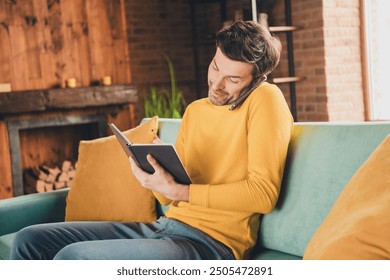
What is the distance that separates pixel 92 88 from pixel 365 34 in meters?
2.09

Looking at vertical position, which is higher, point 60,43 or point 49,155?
point 60,43

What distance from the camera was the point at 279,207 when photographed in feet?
5.50

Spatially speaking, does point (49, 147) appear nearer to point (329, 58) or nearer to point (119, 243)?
point (329, 58)

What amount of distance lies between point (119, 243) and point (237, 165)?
40cm

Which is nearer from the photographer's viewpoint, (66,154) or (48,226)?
(48,226)

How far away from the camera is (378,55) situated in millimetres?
4441

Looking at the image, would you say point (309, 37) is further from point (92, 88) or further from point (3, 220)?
point (3, 220)

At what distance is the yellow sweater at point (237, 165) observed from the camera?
1566 millimetres

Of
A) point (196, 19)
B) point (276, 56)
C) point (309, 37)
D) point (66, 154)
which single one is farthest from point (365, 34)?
point (276, 56)

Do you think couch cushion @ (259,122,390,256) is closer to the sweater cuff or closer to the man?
the man

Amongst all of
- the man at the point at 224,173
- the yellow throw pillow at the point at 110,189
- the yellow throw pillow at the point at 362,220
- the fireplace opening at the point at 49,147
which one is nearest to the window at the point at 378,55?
the fireplace opening at the point at 49,147

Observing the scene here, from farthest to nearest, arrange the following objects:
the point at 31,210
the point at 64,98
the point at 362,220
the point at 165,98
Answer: the point at 165,98, the point at 64,98, the point at 31,210, the point at 362,220

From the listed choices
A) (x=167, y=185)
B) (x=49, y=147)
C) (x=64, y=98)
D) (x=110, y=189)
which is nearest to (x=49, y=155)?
(x=49, y=147)

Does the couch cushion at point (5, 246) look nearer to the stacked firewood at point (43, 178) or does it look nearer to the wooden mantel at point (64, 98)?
the wooden mantel at point (64, 98)
